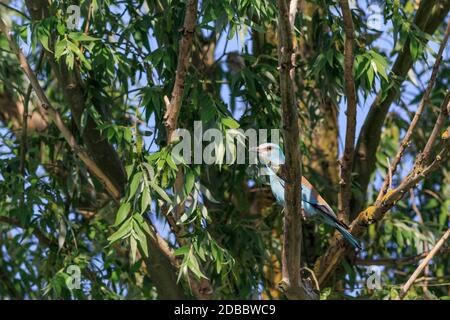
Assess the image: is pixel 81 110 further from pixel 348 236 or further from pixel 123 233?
A: pixel 348 236

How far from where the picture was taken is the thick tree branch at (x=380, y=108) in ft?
21.0

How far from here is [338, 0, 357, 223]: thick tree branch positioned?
5.26 metres

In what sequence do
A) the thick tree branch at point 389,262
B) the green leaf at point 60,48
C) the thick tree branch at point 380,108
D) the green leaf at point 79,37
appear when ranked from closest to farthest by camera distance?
1. the green leaf at point 60,48
2. the green leaf at point 79,37
3. the thick tree branch at point 380,108
4. the thick tree branch at point 389,262

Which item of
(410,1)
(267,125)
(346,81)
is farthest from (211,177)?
(410,1)

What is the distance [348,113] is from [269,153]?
27.7 inches

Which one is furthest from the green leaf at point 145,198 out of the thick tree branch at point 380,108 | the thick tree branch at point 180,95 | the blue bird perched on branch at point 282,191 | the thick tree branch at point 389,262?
the thick tree branch at point 389,262

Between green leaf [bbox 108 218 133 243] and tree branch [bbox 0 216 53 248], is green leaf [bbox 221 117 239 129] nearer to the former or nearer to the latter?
green leaf [bbox 108 218 133 243]

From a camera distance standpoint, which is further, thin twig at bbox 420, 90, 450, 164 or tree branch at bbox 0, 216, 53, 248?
tree branch at bbox 0, 216, 53, 248

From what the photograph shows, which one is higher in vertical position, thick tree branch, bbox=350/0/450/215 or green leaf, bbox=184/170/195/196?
thick tree branch, bbox=350/0/450/215

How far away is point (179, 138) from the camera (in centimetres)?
561

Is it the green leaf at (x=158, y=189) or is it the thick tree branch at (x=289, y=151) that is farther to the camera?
the green leaf at (x=158, y=189)

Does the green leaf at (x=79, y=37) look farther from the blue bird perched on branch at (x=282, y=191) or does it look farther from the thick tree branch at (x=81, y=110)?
the blue bird perched on branch at (x=282, y=191)

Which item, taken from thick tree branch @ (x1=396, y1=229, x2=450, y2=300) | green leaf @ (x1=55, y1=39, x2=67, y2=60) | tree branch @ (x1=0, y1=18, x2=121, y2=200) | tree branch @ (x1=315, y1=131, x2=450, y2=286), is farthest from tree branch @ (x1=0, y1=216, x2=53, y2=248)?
thick tree branch @ (x1=396, y1=229, x2=450, y2=300)

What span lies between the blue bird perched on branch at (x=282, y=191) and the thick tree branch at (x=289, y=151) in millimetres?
727
